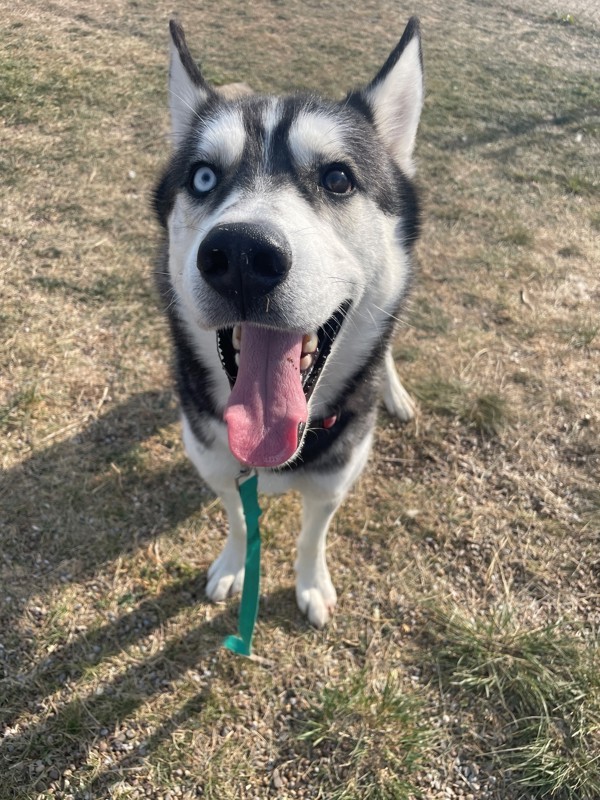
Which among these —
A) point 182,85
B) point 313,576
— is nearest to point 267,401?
point 313,576

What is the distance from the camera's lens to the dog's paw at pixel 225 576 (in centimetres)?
268

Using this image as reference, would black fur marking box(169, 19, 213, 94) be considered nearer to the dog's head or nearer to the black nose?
the dog's head

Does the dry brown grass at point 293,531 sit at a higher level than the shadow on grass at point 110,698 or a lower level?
higher

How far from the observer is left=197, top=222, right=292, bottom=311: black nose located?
4.75 feet

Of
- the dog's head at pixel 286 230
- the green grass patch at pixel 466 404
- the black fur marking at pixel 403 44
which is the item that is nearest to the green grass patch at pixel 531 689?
the green grass patch at pixel 466 404

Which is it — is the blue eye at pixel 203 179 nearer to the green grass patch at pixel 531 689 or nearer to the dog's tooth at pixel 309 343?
the dog's tooth at pixel 309 343

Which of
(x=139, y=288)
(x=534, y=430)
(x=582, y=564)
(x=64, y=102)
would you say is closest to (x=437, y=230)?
(x=534, y=430)

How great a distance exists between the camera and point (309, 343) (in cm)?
184

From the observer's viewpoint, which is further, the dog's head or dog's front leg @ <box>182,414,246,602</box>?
dog's front leg @ <box>182,414,246,602</box>

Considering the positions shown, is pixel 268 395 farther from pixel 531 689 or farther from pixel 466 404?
pixel 466 404

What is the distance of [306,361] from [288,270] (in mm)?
393

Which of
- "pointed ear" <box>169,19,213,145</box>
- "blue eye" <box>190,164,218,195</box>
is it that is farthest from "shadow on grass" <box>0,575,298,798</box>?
"pointed ear" <box>169,19,213,145</box>

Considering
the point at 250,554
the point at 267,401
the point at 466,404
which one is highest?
the point at 267,401

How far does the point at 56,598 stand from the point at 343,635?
4.57 feet
